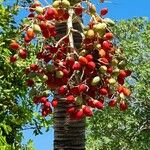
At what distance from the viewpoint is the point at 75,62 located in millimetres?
4223

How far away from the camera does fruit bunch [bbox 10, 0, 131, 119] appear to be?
167 inches

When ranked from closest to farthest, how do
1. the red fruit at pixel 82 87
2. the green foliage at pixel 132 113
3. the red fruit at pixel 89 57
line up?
the red fruit at pixel 82 87, the red fruit at pixel 89 57, the green foliage at pixel 132 113

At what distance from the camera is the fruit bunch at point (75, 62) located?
4.23 meters

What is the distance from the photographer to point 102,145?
31.6 m

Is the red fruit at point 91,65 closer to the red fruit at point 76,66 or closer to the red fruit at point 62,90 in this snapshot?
the red fruit at point 76,66

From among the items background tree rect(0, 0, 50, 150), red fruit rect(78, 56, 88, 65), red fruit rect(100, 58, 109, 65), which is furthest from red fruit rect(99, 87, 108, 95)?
background tree rect(0, 0, 50, 150)

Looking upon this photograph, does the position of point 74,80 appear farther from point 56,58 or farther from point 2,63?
point 2,63

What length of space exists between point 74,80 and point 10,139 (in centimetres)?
985

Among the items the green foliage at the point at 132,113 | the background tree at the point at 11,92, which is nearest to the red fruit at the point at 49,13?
the background tree at the point at 11,92

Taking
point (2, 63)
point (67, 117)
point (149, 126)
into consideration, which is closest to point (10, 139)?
point (2, 63)

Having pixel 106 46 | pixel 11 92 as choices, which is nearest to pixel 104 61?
pixel 106 46

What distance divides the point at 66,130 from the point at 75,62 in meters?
0.85

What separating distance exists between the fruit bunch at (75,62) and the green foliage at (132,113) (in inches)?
902

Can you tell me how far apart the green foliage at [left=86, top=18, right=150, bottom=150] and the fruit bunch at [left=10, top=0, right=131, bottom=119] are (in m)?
22.9
